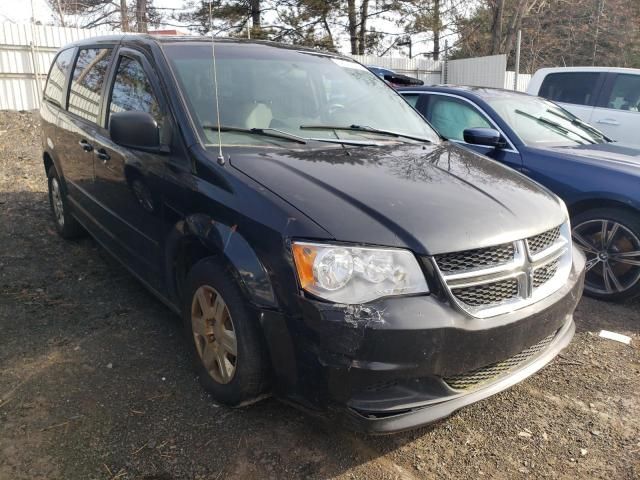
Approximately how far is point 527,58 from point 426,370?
92.9ft

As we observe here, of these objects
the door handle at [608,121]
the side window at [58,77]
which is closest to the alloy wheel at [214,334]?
the side window at [58,77]

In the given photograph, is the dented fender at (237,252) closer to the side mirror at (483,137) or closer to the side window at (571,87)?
the side mirror at (483,137)

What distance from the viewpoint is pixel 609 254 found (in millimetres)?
4211

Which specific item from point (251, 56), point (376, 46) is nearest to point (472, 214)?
point (251, 56)

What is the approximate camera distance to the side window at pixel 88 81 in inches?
152

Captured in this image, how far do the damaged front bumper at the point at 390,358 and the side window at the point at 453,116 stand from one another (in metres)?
3.38

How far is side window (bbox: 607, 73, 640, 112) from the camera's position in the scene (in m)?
7.02

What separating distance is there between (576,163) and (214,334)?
3330 mm

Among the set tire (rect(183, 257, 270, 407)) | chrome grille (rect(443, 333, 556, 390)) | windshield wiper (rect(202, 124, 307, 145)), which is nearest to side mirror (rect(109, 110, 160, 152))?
windshield wiper (rect(202, 124, 307, 145))

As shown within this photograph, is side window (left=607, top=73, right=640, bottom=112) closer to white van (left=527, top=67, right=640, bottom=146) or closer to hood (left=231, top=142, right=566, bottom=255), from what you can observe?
white van (left=527, top=67, right=640, bottom=146)

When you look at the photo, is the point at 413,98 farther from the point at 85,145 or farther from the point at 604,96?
the point at 85,145

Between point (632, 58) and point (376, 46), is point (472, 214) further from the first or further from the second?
point (632, 58)

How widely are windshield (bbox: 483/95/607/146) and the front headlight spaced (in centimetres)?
322

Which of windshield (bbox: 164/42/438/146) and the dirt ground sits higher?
windshield (bbox: 164/42/438/146)
